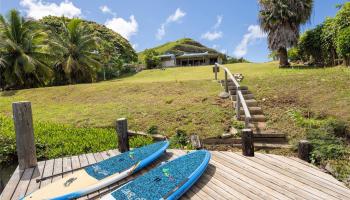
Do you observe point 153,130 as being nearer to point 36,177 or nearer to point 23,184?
point 36,177

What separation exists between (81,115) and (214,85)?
5.66 m

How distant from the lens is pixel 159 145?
209 inches

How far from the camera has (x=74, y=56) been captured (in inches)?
899

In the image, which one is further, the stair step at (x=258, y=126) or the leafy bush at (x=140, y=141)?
the stair step at (x=258, y=126)

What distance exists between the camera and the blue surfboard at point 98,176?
144 inches

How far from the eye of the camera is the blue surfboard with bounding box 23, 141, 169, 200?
3.65m

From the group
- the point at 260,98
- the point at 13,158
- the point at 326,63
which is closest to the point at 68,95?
the point at 13,158

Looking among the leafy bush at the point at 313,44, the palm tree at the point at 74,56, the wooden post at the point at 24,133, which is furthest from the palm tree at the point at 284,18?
the wooden post at the point at 24,133

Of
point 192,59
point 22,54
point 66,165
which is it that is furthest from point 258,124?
point 192,59

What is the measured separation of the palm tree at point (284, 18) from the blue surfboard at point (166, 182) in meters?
16.6

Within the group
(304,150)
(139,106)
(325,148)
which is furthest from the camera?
(139,106)

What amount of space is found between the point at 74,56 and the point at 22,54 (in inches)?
196

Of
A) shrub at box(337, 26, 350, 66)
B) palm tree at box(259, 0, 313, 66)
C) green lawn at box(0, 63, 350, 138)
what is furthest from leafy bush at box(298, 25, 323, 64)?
green lawn at box(0, 63, 350, 138)

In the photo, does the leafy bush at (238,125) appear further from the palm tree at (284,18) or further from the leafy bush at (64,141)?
the palm tree at (284,18)
